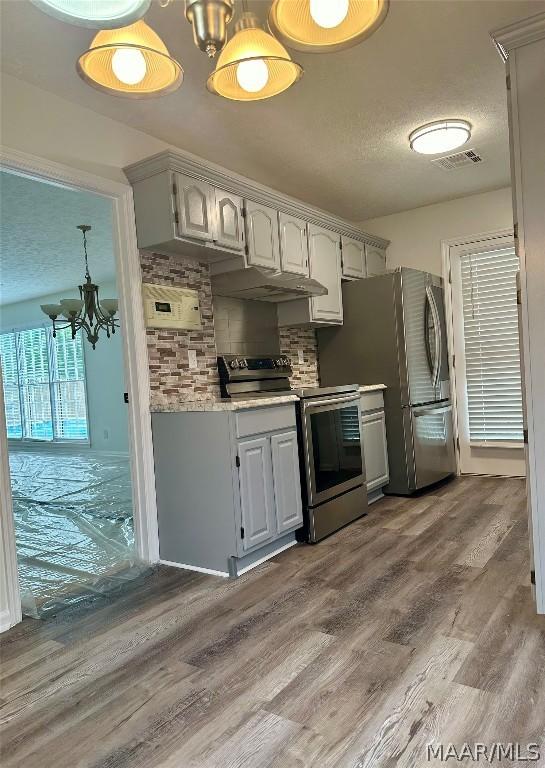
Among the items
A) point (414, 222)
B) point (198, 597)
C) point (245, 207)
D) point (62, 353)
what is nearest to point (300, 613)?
point (198, 597)

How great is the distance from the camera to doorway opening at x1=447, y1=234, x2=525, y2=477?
4.60m

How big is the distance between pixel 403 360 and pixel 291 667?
2759 millimetres

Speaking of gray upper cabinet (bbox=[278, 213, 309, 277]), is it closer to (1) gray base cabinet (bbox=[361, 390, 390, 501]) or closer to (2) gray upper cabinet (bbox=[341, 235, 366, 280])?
(2) gray upper cabinet (bbox=[341, 235, 366, 280])

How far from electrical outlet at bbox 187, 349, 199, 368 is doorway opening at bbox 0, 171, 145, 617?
1.53 ft

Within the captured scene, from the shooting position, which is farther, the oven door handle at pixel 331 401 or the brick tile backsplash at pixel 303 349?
the brick tile backsplash at pixel 303 349

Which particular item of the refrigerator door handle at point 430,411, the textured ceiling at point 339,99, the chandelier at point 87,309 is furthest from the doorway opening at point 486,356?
the chandelier at point 87,309

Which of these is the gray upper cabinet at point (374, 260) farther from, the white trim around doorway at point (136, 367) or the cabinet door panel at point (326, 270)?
the white trim around doorway at point (136, 367)

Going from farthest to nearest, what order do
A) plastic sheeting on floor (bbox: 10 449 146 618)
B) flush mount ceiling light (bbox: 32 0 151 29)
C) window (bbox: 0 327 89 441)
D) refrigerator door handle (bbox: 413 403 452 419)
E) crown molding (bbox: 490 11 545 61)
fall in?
window (bbox: 0 327 89 441) < refrigerator door handle (bbox: 413 403 452 419) < plastic sheeting on floor (bbox: 10 449 146 618) < crown molding (bbox: 490 11 545 61) < flush mount ceiling light (bbox: 32 0 151 29)

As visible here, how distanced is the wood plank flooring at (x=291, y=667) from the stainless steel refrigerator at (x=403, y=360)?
53.2 inches

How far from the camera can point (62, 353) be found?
8.00m

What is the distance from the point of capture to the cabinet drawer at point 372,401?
3992mm

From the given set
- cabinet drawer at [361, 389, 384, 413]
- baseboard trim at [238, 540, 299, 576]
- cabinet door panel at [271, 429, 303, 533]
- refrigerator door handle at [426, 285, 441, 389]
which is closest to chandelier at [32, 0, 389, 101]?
cabinet door panel at [271, 429, 303, 533]

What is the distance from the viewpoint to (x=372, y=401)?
409cm

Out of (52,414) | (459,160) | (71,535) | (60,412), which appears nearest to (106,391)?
(60,412)
